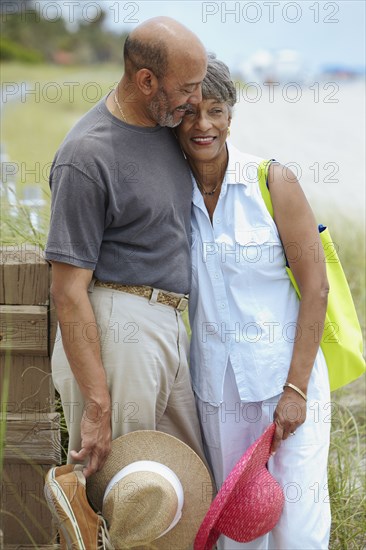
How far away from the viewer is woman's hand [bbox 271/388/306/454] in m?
3.00

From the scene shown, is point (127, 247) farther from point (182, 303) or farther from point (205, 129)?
point (205, 129)

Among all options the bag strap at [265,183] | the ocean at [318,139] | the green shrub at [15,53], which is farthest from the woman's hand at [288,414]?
the green shrub at [15,53]

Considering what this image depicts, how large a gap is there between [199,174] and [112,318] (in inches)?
21.8

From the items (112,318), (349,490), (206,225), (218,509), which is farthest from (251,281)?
(349,490)

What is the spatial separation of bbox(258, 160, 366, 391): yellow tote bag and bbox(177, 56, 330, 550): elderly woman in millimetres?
67

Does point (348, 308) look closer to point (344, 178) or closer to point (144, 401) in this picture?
point (144, 401)

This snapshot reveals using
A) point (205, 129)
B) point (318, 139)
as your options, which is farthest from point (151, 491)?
point (318, 139)

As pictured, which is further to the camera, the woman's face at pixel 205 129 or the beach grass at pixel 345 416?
the beach grass at pixel 345 416

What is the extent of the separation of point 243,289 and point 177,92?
2.15 ft

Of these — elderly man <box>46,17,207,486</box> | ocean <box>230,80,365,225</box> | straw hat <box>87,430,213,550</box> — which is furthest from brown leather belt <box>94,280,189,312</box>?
ocean <box>230,80,365,225</box>

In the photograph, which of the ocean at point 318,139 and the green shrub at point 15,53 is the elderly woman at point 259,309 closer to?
the ocean at point 318,139

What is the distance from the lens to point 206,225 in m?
3.07

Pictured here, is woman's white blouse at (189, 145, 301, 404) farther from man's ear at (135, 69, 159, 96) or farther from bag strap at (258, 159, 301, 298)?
man's ear at (135, 69, 159, 96)

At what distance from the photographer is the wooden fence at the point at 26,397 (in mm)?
3371
